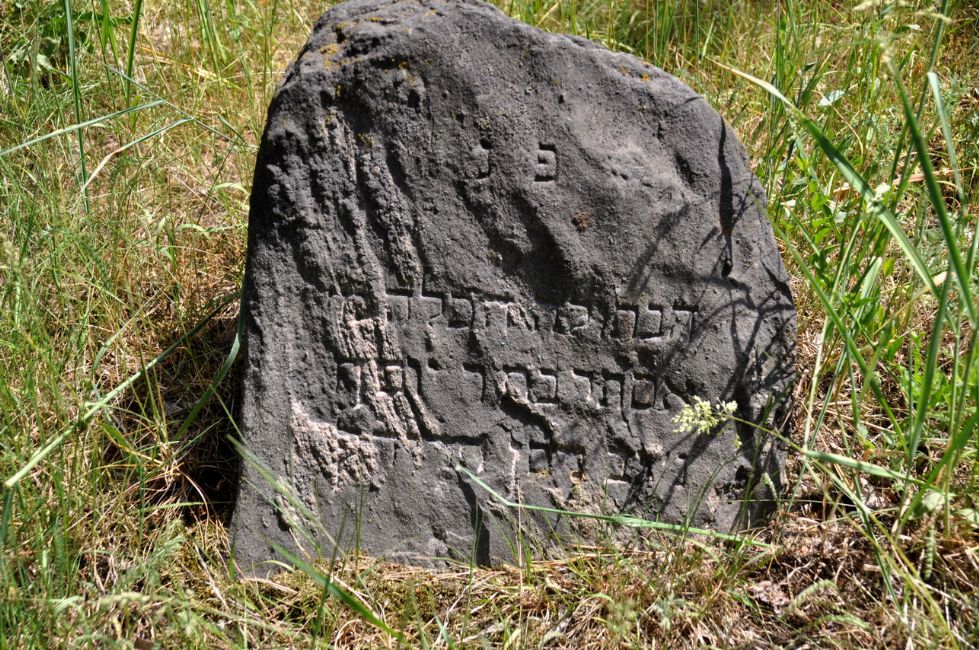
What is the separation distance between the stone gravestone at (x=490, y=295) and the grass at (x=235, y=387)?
115 millimetres

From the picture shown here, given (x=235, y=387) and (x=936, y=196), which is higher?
(x=936, y=196)

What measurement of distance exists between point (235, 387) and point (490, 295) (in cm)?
84

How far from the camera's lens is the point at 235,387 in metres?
2.27

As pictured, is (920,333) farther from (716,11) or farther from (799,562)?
(716,11)

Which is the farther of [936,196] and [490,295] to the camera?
[490,295]

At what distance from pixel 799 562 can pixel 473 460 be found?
80cm

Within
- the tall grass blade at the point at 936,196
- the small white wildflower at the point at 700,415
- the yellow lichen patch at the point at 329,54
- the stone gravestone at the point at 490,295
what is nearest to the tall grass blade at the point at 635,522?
the stone gravestone at the point at 490,295

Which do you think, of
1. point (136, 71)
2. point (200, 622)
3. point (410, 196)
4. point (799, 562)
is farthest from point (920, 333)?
point (136, 71)

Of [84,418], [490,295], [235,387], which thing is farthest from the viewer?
[235,387]

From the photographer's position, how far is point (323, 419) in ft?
6.36

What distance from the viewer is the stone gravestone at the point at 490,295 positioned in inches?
70.2

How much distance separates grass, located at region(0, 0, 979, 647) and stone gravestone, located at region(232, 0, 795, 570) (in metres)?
0.12

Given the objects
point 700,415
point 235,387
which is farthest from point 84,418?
point 700,415

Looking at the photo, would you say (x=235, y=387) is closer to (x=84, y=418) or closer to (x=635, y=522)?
(x=84, y=418)
